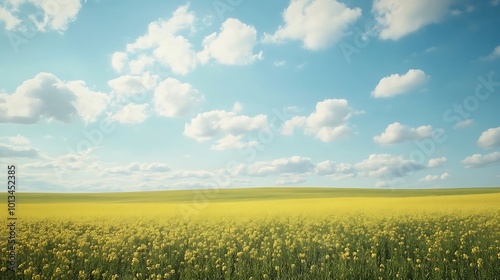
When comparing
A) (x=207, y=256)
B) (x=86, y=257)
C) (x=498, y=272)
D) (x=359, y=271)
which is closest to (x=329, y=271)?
(x=359, y=271)

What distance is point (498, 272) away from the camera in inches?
379

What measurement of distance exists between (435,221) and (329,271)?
9.26 meters

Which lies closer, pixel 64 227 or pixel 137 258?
pixel 137 258

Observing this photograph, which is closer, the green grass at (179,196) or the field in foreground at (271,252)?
the field in foreground at (271,252)

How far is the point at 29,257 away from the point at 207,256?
6309mm

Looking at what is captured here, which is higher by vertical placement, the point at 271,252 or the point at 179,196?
the point at 271,252

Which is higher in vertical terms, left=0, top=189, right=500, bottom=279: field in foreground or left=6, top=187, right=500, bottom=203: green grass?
left=0, top=189, right=500, bottom=279: field in foreground

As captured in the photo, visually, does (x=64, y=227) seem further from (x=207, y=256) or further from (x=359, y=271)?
(x=359, y=271)

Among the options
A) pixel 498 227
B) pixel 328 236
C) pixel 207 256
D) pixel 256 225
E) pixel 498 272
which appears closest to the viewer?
pixel 498 272

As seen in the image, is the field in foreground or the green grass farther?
the green grass

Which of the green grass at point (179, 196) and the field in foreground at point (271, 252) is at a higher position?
the field in foreground at point (271, 252)

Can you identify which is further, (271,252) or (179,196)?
(179,196)

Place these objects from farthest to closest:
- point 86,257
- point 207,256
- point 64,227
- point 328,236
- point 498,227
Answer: point 64,227 → point 498,227 → point 328,236 → point 86,257 → point 207,256

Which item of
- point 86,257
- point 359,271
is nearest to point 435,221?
point 359,271
